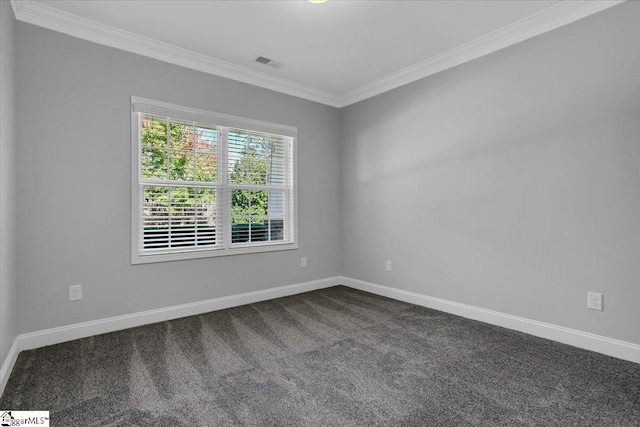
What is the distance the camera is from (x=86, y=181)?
2.81 metres

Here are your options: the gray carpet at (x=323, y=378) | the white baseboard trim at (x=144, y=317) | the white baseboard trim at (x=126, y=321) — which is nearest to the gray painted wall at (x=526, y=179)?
the gray carpet at (x=323, y=378)

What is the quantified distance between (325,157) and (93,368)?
3.38 m

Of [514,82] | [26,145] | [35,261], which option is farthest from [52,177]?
[514,82]

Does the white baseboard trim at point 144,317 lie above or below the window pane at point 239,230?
below

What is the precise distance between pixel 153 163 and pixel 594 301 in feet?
13.0

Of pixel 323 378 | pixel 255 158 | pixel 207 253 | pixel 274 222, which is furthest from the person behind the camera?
pixel 274 222

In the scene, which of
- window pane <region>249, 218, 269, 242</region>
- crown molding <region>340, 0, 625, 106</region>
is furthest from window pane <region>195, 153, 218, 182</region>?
crown molding <region>340, 0, 625, 106</region>

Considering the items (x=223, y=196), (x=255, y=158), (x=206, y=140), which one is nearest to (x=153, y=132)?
(x=206, y=140)

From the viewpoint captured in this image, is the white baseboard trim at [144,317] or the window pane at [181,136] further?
the window pane at [181,136]

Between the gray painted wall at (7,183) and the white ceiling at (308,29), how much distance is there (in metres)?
0.43

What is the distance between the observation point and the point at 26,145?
2.54 m

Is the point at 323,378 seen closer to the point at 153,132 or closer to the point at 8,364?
the point at 8,364

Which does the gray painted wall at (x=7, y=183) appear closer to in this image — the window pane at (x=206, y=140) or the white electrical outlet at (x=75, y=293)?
the white electrical outlet at (x=75, y=293)

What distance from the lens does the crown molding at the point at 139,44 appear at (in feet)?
8.37
